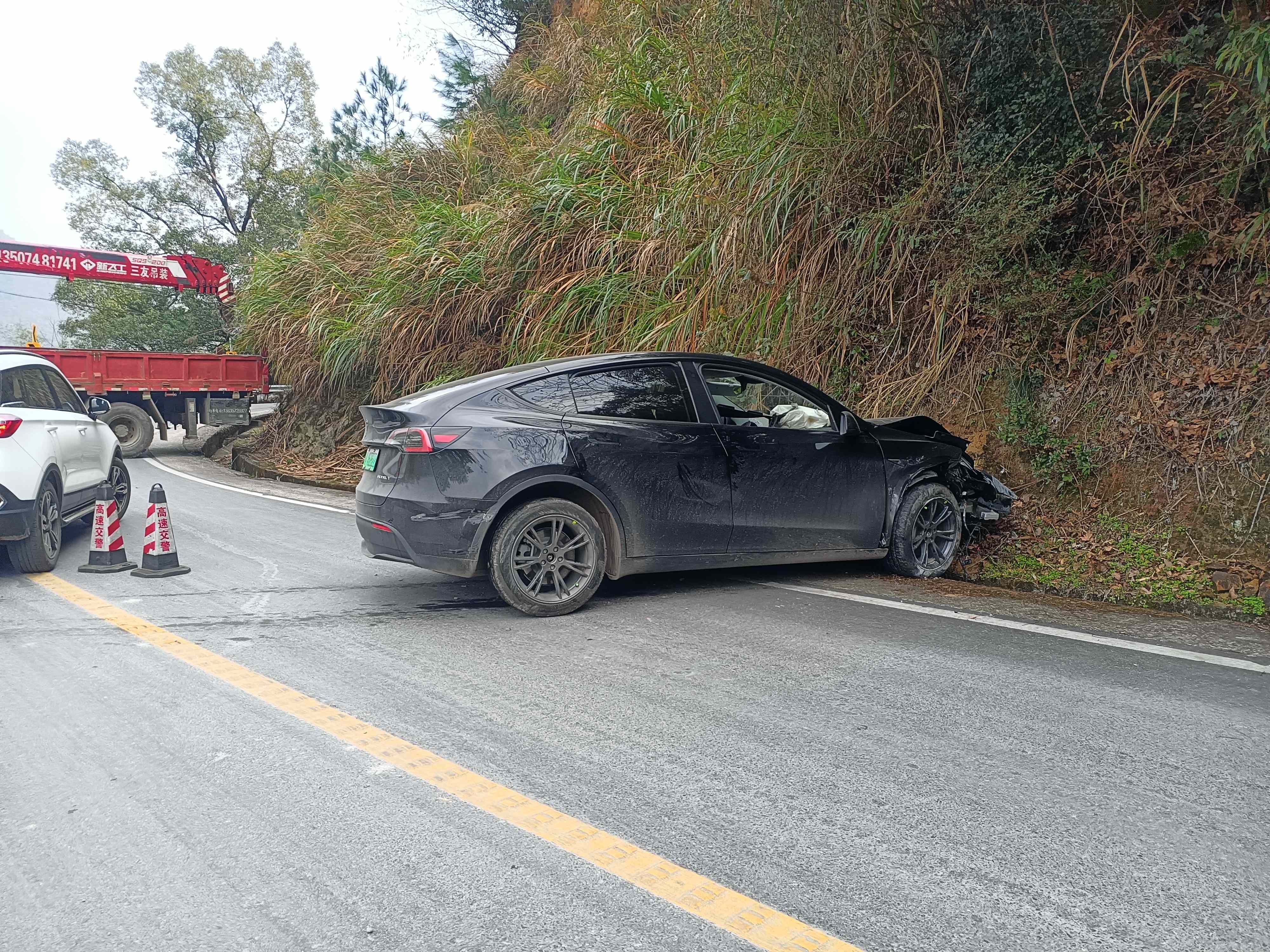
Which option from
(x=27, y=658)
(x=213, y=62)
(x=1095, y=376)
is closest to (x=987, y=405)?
(x=1095, y=376)

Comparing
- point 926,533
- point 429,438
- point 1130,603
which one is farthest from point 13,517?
point 1130,603

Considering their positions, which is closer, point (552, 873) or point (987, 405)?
point (552, 873)

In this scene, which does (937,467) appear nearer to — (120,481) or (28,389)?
(28,389)

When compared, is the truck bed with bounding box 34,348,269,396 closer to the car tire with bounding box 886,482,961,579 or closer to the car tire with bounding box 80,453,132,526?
the car tire with bounding box 80,453,132,526

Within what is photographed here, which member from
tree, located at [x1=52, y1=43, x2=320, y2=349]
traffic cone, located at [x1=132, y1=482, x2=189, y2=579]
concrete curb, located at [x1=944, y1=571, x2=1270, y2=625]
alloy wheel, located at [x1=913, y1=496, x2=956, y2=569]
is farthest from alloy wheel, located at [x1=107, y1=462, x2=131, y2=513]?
tree, located at [x1=52, y1=43, x2=320, y2=349]

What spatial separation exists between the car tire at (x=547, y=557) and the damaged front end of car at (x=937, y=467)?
2.26 meters

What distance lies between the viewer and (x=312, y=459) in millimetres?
14820

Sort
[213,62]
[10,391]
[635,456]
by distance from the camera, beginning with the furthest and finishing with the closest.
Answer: [213,62] → [10,391] → [635,456]

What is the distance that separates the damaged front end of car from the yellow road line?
426 centimetres

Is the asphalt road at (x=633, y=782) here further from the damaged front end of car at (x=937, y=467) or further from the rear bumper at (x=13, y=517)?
the damaged front end of car at (x=937, y=467)

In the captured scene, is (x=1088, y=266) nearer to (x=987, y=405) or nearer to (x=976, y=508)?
(x=987, y=405)

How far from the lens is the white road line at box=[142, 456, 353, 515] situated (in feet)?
35.0

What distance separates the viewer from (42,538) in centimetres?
688

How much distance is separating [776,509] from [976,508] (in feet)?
6.50
